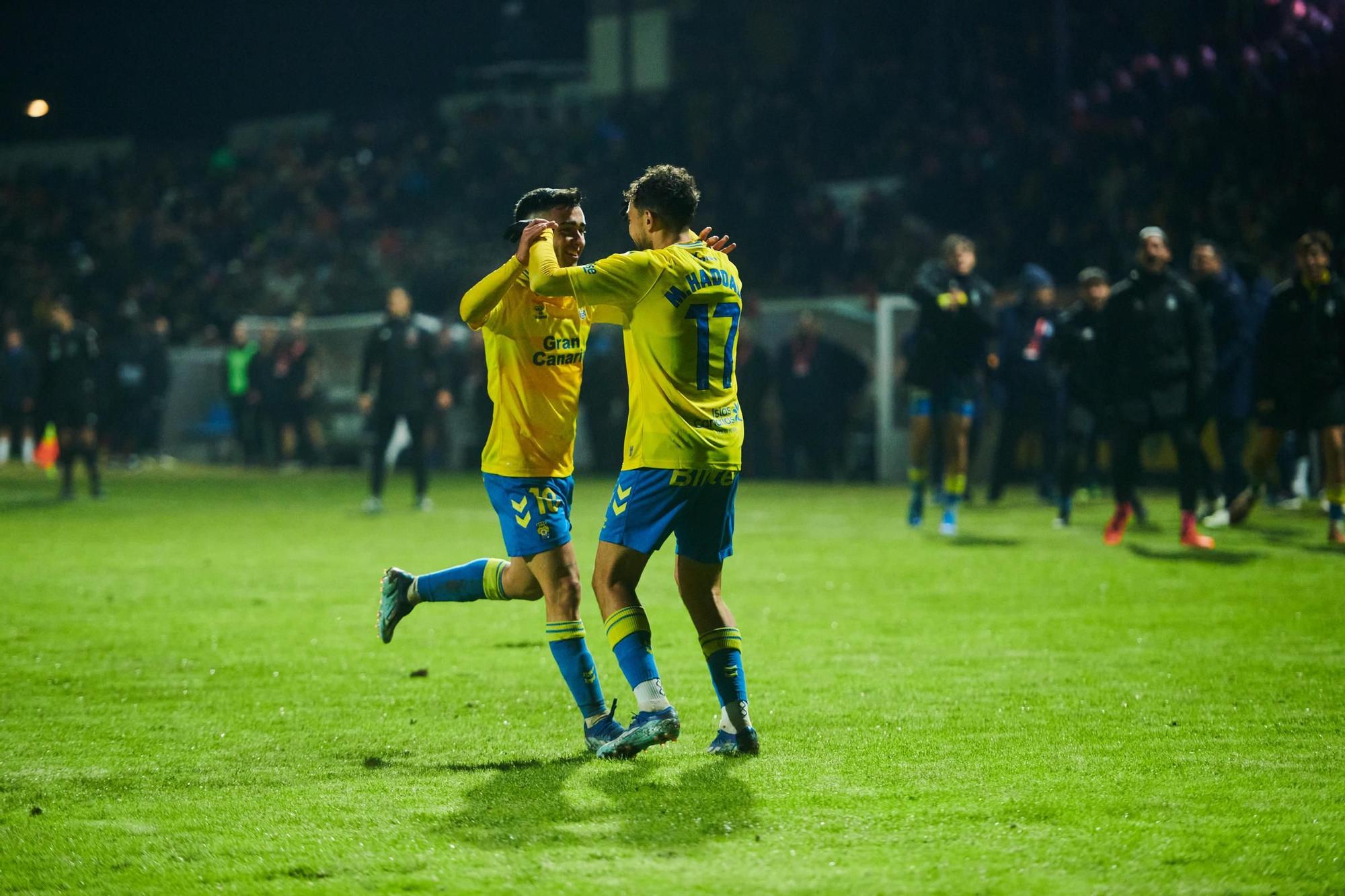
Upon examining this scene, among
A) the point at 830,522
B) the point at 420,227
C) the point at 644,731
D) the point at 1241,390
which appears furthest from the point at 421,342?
the point at 420,227

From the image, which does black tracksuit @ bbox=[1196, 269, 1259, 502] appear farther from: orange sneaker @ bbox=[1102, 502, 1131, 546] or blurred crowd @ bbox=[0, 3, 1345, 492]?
orange sneaker @ bbox=[1102, 502, 1131, 546]

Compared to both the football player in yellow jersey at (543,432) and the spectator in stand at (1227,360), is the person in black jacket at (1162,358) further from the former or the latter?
the football player in yellow jersey at (543,432)

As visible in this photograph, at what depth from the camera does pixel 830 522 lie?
15.4m

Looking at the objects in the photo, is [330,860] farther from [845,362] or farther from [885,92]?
[885,92]

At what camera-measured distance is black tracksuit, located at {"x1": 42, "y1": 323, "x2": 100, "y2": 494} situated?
18781 millimetres

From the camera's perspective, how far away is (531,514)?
5.82 m

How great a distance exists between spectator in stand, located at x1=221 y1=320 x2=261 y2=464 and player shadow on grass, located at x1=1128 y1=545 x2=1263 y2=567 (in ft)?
59.7

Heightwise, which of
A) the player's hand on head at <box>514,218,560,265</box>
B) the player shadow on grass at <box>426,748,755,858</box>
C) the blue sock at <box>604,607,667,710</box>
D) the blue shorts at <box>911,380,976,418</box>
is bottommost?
the player shadow on grass at <box>426,748,755,858</box>

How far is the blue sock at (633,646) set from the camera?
215 inches

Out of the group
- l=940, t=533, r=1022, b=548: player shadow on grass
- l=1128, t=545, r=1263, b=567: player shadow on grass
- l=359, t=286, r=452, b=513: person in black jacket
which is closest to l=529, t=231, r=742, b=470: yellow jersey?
l=1128, t=545, r=1263, b=567: player shadow on grass

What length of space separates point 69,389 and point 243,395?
8.70 metres

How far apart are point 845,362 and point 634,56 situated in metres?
12.5

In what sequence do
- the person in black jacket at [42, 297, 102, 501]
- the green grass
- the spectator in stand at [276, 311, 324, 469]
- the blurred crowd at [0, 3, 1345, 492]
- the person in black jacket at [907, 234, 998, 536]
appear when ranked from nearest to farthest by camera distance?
1. the green grass
2. the person in black jacket at [907, 234, 998, 536]
3. the person in black jacket at [42, 297, 102, 501]
4. the blurred crowd at [0, 3, 1345, 492]
5. the spectator in stand at [276, 311, 324, 469]

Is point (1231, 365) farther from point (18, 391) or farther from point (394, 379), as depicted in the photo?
point (18, 391)
